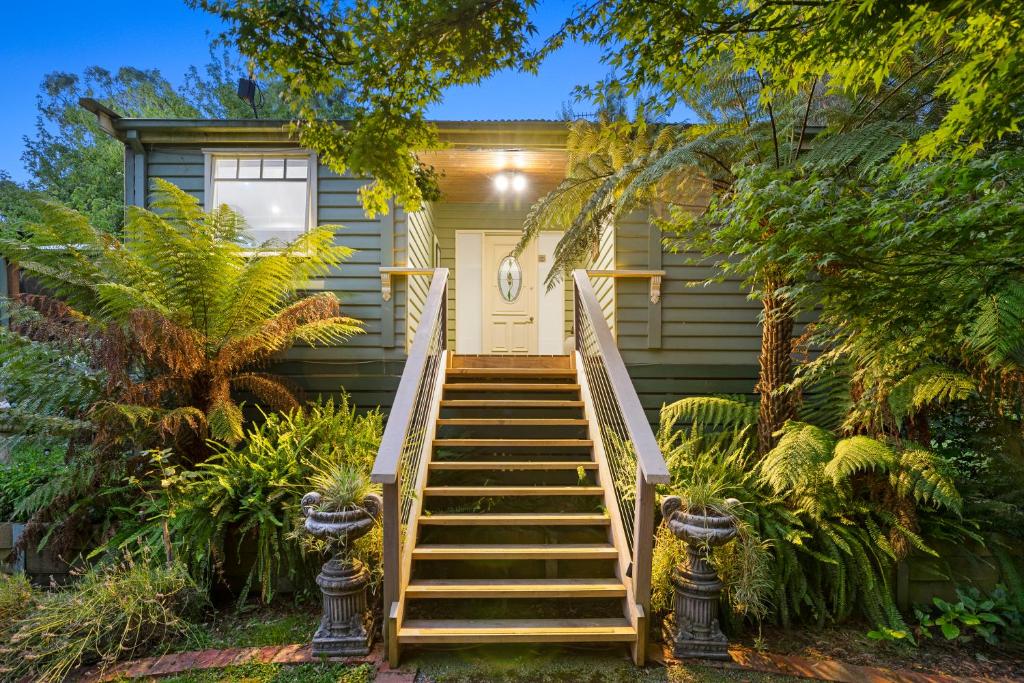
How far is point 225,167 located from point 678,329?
4775 mm

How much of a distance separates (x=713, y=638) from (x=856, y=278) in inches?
74.5

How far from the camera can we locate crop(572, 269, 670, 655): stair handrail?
2.49 m

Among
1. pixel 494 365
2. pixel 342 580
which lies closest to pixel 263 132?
pixel 494 365

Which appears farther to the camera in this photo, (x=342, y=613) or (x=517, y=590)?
(x=517, y=590)

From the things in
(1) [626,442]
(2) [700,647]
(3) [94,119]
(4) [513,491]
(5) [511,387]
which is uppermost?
(3) [94,119]

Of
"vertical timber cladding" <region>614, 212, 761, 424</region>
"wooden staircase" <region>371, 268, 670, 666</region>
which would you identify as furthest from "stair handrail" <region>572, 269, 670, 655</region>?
"vertical timber cladding" <region>614, 212, 761, 424</region>

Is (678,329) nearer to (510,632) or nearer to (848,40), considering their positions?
(848,40)

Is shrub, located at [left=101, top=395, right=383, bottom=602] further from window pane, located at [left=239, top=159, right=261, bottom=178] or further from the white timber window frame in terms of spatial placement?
window pane, located at [left=239, top=159, right=261, bottom=178]

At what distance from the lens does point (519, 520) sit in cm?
305

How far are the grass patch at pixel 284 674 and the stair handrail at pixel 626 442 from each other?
1361mm

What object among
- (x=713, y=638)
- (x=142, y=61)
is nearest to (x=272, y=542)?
(x=713, y=638)

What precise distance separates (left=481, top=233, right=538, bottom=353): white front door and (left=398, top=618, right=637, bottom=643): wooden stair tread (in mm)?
4776

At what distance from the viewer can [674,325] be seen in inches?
202

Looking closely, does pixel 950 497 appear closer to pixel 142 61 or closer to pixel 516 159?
pixel 516 159
